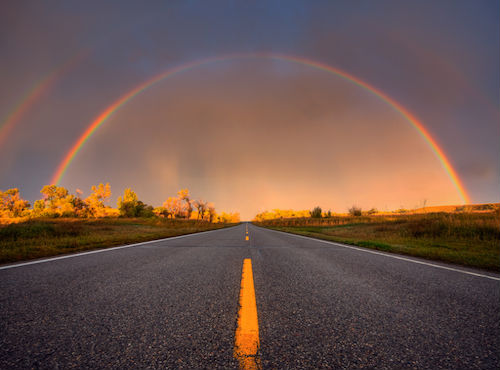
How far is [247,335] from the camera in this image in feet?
5.26

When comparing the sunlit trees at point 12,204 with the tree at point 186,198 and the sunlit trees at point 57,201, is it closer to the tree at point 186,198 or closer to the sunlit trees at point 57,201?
the sunlit trees at point 57,201

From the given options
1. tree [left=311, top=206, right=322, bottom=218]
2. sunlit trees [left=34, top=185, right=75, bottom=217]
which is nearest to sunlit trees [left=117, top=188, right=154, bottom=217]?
sunlit trees [left=34, top=185, right=75, bottom=217]

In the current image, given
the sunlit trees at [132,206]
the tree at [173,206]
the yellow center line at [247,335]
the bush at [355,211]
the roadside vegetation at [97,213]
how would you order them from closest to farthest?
1. the yellow center line at [247,335]
2. the roadside vegetation at [97,213]
3. the bush at [355,211]
4. the sunlit trees at [132,206]
5. the tree at [173,206]

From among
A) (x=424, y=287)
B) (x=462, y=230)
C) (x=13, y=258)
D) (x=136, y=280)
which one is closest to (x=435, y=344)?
(x=424, y=287)

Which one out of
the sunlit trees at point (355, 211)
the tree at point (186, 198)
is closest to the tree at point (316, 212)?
the sunlit trees at point (355, 211)

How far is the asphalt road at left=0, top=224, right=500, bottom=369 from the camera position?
4.44 ft

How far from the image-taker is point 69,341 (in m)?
1.53

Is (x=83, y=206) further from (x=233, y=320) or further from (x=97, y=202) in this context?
(x=233, y=320)

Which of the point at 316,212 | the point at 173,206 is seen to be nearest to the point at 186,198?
the point at 173,206

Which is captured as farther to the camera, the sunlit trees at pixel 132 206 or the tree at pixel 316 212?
the sunlit trees at pixel 132 206

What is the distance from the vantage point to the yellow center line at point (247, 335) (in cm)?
129

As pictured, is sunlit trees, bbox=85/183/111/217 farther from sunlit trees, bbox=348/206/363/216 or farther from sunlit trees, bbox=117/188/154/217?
sunlit trees, bbox=348/206/363/216

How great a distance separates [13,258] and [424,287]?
8.09 meters

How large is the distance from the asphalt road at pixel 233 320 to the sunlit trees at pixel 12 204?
207 ft
